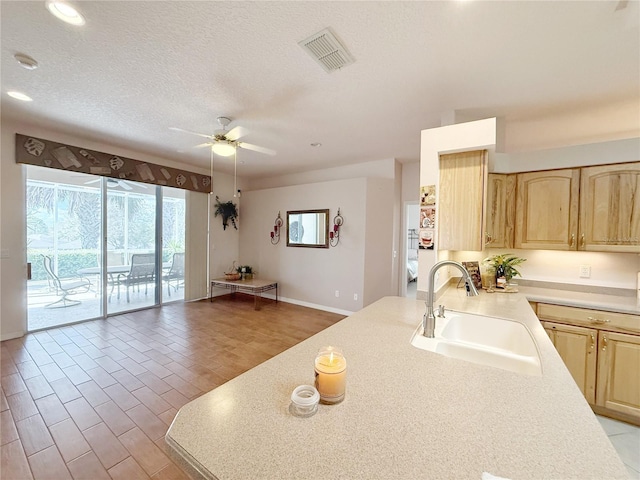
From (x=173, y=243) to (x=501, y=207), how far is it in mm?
5299

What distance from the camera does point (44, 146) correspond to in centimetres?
343

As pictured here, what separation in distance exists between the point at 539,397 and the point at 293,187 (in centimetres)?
480

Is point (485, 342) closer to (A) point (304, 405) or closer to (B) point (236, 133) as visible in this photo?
(A) point (304, 405)

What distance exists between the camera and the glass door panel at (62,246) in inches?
139

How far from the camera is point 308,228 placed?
5.04 m

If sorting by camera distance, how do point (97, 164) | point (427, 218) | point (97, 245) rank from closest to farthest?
point (427, 218) < point (97, 164) < point (97, 245)

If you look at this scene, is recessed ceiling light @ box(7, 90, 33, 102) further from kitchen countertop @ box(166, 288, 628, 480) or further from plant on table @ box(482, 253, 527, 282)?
plant on table @ box(482, 253, 527, 282)

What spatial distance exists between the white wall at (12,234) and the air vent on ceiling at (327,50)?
398 cm

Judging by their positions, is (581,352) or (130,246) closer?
(581,352)

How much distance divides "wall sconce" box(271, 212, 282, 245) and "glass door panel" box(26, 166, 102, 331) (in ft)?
9.47

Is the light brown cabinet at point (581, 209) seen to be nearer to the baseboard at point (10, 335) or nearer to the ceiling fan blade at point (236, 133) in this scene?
the ceiling fan blade at point (236, 133)

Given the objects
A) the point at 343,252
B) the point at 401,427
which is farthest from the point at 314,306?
the point at 401,427

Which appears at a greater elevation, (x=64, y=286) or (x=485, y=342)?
(x=485, y=342)

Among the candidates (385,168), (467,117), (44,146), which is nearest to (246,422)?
(467,117)
